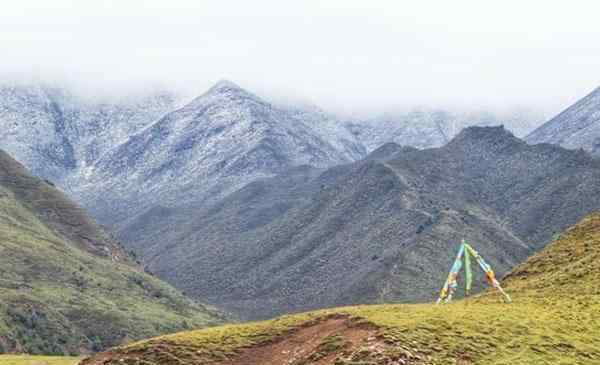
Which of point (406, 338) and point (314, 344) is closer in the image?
point (406, 338)

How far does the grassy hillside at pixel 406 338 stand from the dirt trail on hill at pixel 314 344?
0.07 metres

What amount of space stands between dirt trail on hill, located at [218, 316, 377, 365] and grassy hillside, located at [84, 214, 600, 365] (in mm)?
66

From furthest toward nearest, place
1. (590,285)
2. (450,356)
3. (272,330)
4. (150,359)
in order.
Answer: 1. (590,285)
2. (272,330)
3. (150,359)
4. (450,356)

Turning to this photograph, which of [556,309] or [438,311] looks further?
[556,309]

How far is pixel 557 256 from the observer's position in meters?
83.2

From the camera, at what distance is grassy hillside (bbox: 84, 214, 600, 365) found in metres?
46.8

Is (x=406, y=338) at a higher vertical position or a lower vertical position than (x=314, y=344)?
higher

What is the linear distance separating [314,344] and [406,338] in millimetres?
5990

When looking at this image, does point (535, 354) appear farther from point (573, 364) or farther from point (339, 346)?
point (339, 346)

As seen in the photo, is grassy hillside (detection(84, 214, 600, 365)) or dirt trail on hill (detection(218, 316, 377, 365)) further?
dirt trail on hill (detection(218, 316, 377, 365))

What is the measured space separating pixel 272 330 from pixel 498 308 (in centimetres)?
1707

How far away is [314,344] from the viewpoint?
164 feet

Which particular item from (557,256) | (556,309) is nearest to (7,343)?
(557,256)

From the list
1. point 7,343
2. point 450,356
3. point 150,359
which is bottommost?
point 7,343
